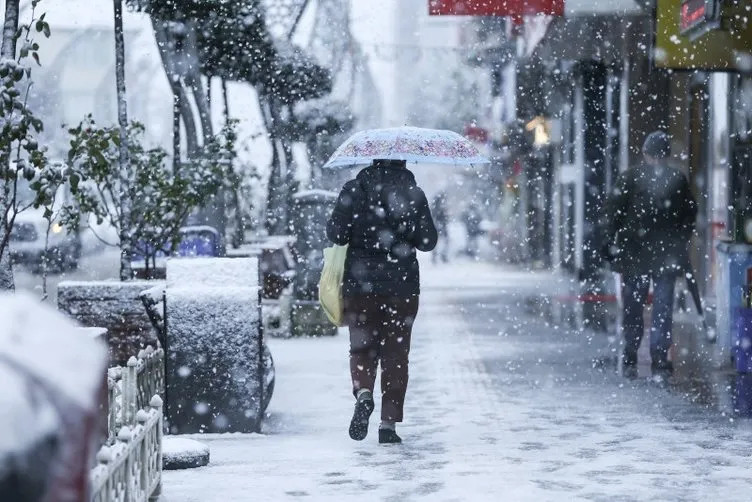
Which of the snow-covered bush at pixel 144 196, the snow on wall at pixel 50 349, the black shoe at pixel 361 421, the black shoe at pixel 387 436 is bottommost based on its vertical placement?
the black shoe at pixel 387 436

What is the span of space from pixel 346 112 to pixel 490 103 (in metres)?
23.2

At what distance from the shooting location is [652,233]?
456 inches

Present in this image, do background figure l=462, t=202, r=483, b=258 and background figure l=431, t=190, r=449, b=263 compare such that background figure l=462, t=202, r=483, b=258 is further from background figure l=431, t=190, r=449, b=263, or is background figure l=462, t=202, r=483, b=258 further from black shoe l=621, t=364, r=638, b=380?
black shoe l=621, t=364, r=638, b=380

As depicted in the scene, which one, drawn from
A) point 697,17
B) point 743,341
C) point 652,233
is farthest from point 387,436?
point 697,17

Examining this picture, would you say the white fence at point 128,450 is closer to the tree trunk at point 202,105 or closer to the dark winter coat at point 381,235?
the dark winter coat at point 381,235

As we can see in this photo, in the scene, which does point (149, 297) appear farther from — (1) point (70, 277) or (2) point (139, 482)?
(1) point (70, 277)

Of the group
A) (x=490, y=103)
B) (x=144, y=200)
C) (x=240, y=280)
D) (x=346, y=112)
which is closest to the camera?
(x=240, y=280)

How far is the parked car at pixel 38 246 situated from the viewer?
1407 inches

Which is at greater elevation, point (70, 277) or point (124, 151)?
point (124, 151)

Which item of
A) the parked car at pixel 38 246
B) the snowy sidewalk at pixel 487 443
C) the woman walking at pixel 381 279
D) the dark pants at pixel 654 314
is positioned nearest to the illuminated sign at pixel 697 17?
the dark pants at pixel 654 314

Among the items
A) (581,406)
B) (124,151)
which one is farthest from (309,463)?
(124,151)

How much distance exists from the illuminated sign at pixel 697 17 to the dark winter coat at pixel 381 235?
4.26 m

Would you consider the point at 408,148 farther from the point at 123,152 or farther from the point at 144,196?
the point at 144,196

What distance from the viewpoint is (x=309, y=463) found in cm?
750
